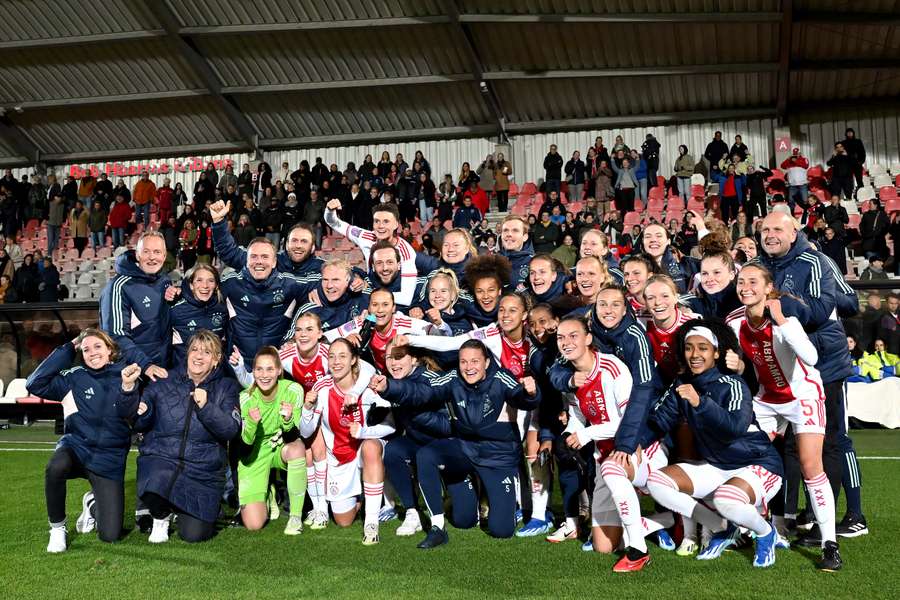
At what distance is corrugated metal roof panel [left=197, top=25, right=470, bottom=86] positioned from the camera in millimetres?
21062

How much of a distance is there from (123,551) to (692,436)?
3.80 m

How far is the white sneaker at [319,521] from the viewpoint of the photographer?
641cm

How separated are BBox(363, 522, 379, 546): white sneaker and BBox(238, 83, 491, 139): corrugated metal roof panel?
18264 millimetres

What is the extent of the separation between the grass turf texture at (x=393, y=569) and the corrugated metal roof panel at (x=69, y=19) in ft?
58.2

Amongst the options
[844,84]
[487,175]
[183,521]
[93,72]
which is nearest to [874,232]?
[844,84]

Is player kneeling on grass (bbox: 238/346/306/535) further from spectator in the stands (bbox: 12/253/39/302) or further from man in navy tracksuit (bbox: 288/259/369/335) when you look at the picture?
spectator in the stands (bbox: 12/253/39/302)

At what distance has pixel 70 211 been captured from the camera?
23.5 metres

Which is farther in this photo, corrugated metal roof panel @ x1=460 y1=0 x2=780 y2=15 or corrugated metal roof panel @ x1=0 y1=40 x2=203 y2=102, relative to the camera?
corrugated metal roof panel @ x1=0 y1=40 x2=203 y2=102

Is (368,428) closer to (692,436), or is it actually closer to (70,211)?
(692,436)

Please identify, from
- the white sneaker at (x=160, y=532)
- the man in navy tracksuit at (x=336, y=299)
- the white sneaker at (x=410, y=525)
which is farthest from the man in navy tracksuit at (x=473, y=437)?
the white sneaker at (x=160, y=532)

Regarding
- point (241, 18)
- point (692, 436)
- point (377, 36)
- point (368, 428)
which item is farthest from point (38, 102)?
point (692, 436)

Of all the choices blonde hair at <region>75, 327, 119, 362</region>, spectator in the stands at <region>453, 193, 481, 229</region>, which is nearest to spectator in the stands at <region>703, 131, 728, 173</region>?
spectator in the stands at <region>453, 193, 481, 229</region>

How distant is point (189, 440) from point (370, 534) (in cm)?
146

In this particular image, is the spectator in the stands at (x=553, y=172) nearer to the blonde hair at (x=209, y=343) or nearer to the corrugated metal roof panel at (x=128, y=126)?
the corrugated metal roof panel at (x=128, y=126)
